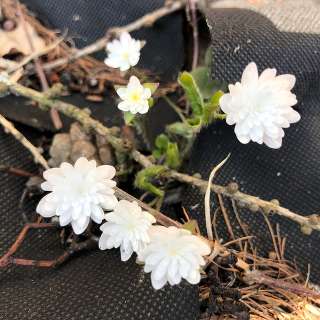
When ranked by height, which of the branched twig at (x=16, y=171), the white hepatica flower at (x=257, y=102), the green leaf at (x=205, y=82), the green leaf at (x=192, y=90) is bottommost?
the branched twig at (x=16, y=171)

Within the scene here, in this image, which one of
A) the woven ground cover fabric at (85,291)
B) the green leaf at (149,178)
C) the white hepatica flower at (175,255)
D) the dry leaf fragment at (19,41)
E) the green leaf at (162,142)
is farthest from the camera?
the dry leaf fragment at (19,41)

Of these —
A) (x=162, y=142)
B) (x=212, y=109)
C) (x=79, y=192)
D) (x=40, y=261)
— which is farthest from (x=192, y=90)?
(x=40, y=261)

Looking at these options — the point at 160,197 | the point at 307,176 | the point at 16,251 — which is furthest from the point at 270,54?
the point at 16,251

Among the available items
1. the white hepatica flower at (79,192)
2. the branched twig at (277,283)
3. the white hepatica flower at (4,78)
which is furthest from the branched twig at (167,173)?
the white hepatica flower at (79,192)

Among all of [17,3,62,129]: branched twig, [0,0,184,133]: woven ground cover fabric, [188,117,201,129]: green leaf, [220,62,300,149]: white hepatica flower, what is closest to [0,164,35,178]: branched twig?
[17,3,62,129]: branched twig

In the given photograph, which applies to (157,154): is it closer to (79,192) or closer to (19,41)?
(79,192)

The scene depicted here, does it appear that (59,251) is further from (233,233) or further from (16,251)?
(233,233)

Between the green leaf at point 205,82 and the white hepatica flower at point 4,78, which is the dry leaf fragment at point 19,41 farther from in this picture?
the green leaf at point 205,82

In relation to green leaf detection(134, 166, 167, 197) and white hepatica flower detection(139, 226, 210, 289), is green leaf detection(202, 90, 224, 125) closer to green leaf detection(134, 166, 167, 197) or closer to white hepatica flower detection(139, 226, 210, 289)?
green leaf detection(134, 166, 167, 197)
